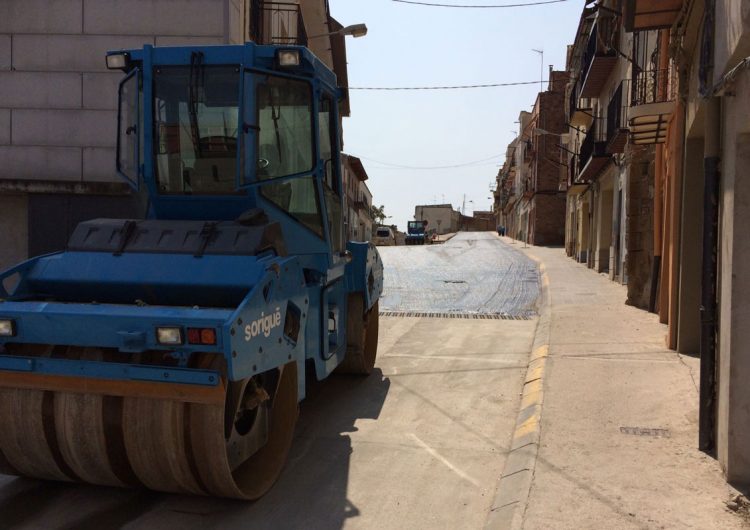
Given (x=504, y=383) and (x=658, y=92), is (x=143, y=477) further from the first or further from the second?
(x=658, y=92)

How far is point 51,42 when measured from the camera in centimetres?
1086

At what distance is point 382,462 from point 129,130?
3256mm

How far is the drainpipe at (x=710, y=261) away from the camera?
4.60 metres

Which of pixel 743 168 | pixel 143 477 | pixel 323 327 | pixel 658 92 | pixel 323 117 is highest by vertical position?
pixel 658 92

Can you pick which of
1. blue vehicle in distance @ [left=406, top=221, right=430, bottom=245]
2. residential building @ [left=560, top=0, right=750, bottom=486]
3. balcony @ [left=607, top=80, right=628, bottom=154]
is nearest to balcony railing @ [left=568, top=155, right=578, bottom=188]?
balcony @ [left=607, top=80, right=628, bottom=154]

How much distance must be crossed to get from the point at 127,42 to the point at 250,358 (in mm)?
8745

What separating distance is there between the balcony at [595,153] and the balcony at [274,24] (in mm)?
9030

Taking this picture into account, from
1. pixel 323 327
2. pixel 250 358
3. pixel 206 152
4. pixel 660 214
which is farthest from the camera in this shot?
pixel 660 214

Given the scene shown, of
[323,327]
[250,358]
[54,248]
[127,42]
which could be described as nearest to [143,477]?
[250,358]

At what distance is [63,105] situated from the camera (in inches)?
430

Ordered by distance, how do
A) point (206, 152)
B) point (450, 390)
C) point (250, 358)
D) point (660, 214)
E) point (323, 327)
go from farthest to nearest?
point (660, 214), point (450, 390), point (323, 327), point (206, 152), point (250, 358)

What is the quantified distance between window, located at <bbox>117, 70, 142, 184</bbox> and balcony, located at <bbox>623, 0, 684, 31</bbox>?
5.50 meters

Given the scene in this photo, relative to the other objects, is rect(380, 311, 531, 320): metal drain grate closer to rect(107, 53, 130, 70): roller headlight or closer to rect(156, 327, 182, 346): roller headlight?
rect(107, 53, 130, 70): roller headlight

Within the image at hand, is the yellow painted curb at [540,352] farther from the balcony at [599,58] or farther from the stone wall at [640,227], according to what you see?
the balcony at [599,58]
